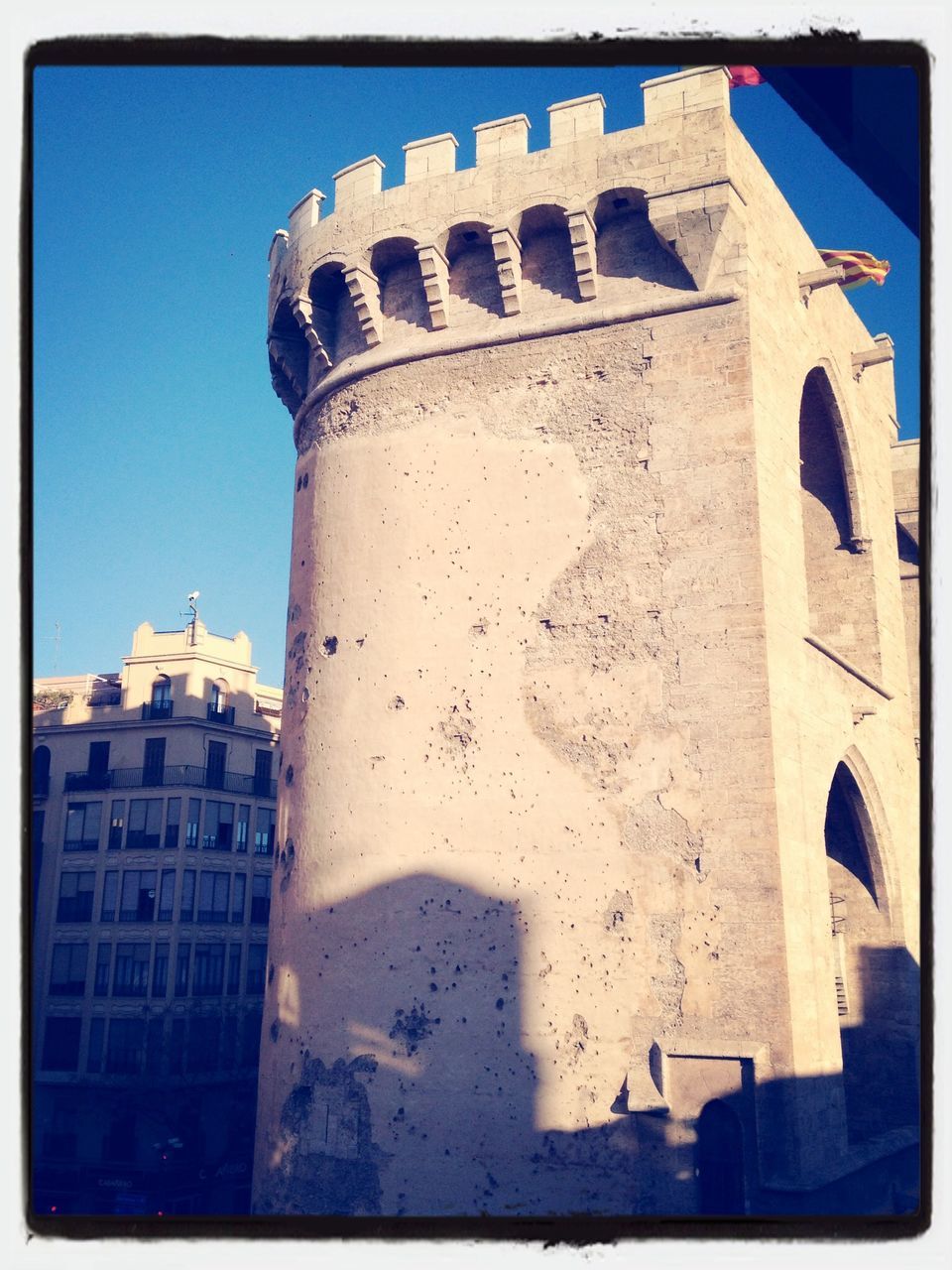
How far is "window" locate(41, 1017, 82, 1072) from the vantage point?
1035 inches

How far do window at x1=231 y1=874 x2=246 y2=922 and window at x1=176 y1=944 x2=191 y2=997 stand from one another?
165cm

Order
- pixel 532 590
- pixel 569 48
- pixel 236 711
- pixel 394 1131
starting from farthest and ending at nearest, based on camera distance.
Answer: pixel 236 711
pixel 532 590
pixel 394 1131
pixel 569 48

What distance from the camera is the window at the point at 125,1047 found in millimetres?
25938

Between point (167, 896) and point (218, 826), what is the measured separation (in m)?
2.22

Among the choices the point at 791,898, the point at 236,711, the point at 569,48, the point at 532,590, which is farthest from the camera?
the point at 236,711

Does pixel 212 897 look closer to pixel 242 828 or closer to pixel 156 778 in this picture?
pixel 242 828

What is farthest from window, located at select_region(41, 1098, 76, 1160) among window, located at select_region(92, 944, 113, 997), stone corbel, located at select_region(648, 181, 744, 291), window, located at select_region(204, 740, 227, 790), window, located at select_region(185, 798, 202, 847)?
stone corbel, located at select_region(648, 181, 744, 291)

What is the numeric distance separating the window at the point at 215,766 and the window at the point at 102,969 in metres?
4.18

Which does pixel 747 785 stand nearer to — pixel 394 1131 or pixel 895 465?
pixel 394 1131

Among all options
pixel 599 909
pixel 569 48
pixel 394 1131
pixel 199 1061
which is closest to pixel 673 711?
pixel 599 909

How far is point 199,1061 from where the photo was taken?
87.2 ft

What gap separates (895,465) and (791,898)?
7835mm

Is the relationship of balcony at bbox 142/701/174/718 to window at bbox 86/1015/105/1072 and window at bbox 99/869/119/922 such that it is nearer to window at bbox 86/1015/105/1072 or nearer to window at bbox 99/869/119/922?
window at bbox 99/869/119/922

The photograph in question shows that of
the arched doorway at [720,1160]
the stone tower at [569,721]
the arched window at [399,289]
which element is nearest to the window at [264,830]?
the stone tower at [569,721]
